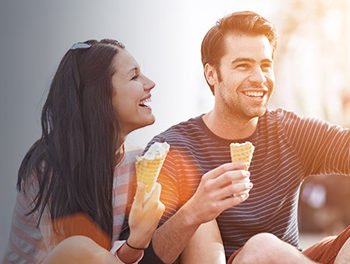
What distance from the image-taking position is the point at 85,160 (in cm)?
130

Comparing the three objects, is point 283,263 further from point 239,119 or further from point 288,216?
point 239,119

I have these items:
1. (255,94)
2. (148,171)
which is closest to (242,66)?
(255,94)

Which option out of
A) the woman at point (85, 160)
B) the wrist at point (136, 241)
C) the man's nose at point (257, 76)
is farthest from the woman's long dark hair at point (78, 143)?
the man's nose at point (257, 76)

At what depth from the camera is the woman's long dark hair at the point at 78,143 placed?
1.23 meters

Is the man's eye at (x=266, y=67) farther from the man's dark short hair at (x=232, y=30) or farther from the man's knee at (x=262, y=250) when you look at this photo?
the man's knee at (x=262, y=250)

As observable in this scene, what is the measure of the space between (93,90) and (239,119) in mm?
473

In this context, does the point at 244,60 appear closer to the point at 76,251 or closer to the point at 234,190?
the point at 234,190

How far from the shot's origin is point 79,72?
4.36 ft

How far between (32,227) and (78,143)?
0.26 m

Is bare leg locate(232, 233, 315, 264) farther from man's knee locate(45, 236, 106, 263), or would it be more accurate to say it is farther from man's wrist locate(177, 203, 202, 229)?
man's knee locate(45, 236, 106, 263)

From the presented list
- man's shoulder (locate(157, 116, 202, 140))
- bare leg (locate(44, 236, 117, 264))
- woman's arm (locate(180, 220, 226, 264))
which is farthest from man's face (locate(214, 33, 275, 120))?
bare leg (locate(44, 236, 117, 264))

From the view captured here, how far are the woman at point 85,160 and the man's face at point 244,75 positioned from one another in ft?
1.01

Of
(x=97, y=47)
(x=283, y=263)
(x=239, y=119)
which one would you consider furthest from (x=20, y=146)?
(x=283, y=263)

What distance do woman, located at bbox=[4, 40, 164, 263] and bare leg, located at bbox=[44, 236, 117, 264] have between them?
3.7 inches
